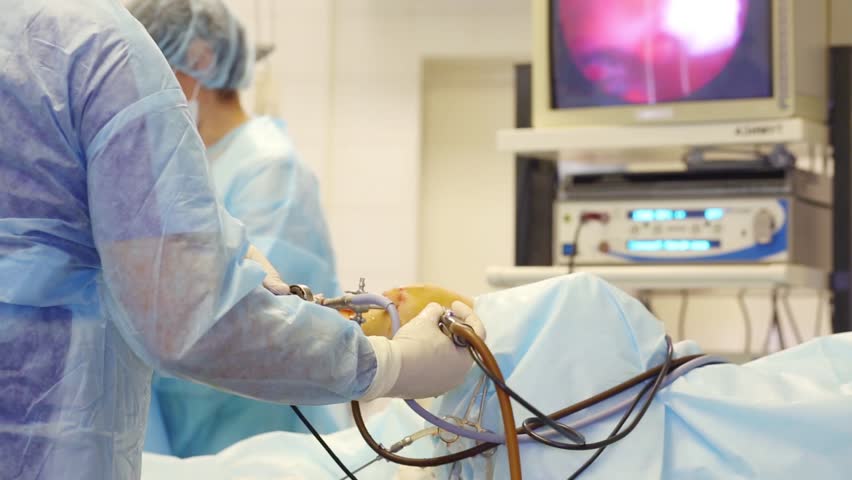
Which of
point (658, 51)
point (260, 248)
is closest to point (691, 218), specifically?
point (658, 51)

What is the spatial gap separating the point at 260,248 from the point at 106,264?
117 centimetres

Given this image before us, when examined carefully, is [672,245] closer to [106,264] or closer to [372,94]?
[106,264]

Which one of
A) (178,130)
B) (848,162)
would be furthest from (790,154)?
(178,130)

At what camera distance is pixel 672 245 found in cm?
280

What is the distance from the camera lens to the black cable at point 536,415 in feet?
4.16

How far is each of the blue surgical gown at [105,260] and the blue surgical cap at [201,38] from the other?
1190 millimetres

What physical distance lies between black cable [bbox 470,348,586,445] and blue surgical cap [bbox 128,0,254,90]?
4.32 ft

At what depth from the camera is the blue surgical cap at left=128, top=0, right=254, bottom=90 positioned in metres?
2.36

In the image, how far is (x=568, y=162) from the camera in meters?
3.07

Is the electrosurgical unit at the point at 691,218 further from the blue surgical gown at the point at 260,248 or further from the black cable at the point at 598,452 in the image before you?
the black cable at the point at 598,452

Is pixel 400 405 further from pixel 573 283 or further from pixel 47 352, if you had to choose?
pixel 47 352

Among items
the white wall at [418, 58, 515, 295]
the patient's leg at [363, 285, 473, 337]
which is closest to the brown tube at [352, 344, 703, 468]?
the patient's leg at [363, 285, 473, 337]

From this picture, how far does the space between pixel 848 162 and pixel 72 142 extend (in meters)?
2.08

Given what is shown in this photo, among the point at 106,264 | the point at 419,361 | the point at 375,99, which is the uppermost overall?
the point at 375,99
